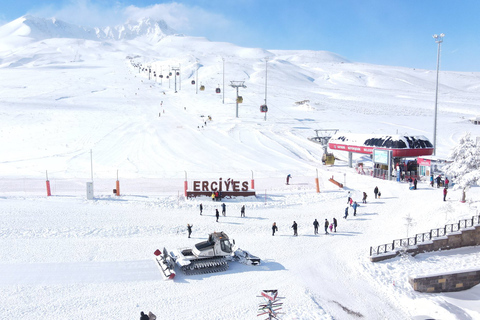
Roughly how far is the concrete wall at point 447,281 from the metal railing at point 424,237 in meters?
2.27

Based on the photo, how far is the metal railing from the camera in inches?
800

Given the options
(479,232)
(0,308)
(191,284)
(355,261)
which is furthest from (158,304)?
(479,232)

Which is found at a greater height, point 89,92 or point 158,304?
point 89,92

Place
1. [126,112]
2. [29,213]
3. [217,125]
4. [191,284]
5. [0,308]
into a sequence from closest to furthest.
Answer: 1. [0,308]
2. [191,284]
3. [29,213]
4. [217,125]
5. [126,112]

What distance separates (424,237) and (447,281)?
3.68m

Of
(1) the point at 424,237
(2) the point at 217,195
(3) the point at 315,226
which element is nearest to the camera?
(1) the point at 424,237

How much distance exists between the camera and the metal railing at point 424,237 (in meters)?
20.3

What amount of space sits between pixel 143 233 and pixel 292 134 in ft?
123

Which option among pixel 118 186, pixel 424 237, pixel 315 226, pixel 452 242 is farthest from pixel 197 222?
pixel 452 242

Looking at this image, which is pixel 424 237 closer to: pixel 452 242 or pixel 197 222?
pixel 452 242

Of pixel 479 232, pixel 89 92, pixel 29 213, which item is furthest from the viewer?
pixel 89 92

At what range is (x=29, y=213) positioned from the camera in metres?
24.7

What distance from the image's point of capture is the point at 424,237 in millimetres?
21859

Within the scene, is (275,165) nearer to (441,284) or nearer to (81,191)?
(81,191)
